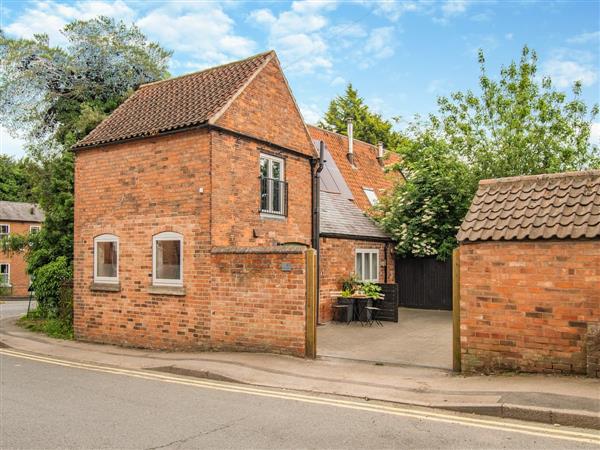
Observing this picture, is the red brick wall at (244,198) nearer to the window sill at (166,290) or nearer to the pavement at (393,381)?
the window sill at (166,290)

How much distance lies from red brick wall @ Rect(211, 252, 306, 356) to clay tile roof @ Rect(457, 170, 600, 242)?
340 centimetres

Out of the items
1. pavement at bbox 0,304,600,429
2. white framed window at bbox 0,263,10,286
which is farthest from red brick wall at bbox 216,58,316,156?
white framed window at bbox 0,263,10,286

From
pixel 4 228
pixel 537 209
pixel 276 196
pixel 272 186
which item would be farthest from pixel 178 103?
pixel 4 228

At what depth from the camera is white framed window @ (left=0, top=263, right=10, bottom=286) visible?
42.9 m

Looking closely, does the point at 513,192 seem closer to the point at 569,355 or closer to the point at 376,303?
the point at 569,355

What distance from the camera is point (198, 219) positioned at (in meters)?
11.6

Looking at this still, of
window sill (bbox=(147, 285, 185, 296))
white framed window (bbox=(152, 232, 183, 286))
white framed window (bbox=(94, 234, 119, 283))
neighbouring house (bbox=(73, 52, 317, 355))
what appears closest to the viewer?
neighbouring house (bbox=(73, 52, 317, 355))

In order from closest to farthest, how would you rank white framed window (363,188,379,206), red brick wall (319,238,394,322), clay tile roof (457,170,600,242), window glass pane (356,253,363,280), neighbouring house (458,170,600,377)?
neighbouring house (458,170,600,377) < clay tile roof (457,170,600,242) < red brick wall (319,238,394,322) < window glass pane (356,253,363,280) < white framed window (363,188,379,206)

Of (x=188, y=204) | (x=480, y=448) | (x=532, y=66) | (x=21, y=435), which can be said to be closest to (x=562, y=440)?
(x=480, y=448)

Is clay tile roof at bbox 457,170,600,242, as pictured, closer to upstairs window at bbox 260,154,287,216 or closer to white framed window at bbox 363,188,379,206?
upstairs window at bbox 260,154,287,216

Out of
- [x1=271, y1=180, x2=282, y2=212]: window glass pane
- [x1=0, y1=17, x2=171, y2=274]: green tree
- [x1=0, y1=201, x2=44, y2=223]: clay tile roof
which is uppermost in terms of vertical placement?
[x1=0, y1=17, x2=171, y2=274]: green tree

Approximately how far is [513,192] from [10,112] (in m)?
19.2

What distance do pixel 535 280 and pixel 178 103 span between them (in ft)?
31.5

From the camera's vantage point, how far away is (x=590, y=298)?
7602 millimetres
